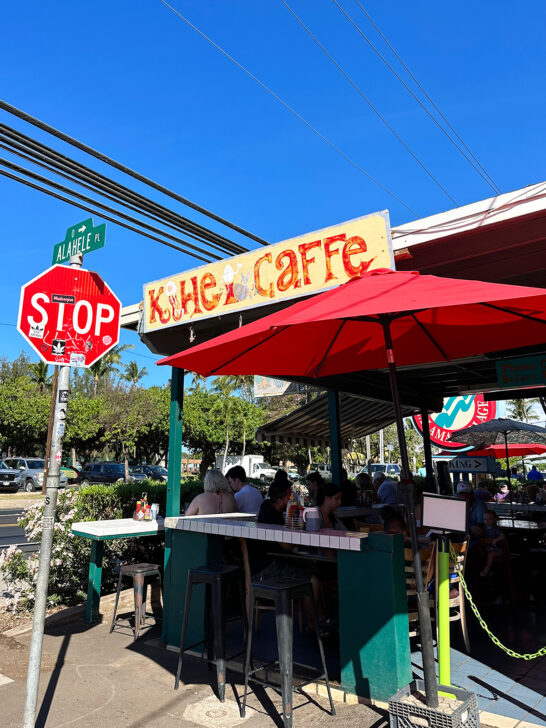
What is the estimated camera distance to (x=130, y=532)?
5246 millimetres

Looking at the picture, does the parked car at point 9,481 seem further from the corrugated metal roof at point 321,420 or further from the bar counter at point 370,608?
the bar counter at point 370,608

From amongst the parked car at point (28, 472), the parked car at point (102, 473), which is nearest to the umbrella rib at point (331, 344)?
the parked car at point (28, 472)

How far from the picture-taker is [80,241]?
335cm

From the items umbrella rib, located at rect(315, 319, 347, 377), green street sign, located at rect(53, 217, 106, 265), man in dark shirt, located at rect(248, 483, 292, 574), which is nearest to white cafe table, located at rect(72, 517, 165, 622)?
man in dark shirt, located at rect(248, 483, 292, 574)

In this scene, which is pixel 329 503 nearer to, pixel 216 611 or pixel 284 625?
pixel 216 611

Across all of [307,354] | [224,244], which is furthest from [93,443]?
[307,354]

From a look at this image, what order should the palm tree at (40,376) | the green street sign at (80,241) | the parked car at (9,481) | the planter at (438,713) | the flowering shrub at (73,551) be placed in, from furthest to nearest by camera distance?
the palm tree at (40,376), the parked car at (9,481), the flowering shrub at (73,551), the green street sign at (80,241), the planter at (438,713)

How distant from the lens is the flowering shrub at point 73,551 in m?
6.04

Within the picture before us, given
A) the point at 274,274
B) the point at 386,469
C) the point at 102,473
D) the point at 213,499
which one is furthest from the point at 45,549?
the point at 386,469

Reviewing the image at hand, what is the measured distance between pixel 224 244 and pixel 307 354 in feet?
15.7

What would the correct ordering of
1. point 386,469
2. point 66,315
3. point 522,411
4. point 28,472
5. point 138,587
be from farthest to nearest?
point 522,411
point 386,469
point 28,472
point 138,587
point 66,315

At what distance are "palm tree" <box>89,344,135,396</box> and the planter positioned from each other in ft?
136

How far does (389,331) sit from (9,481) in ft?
90.0

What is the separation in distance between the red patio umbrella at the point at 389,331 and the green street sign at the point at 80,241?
34.6 inches
